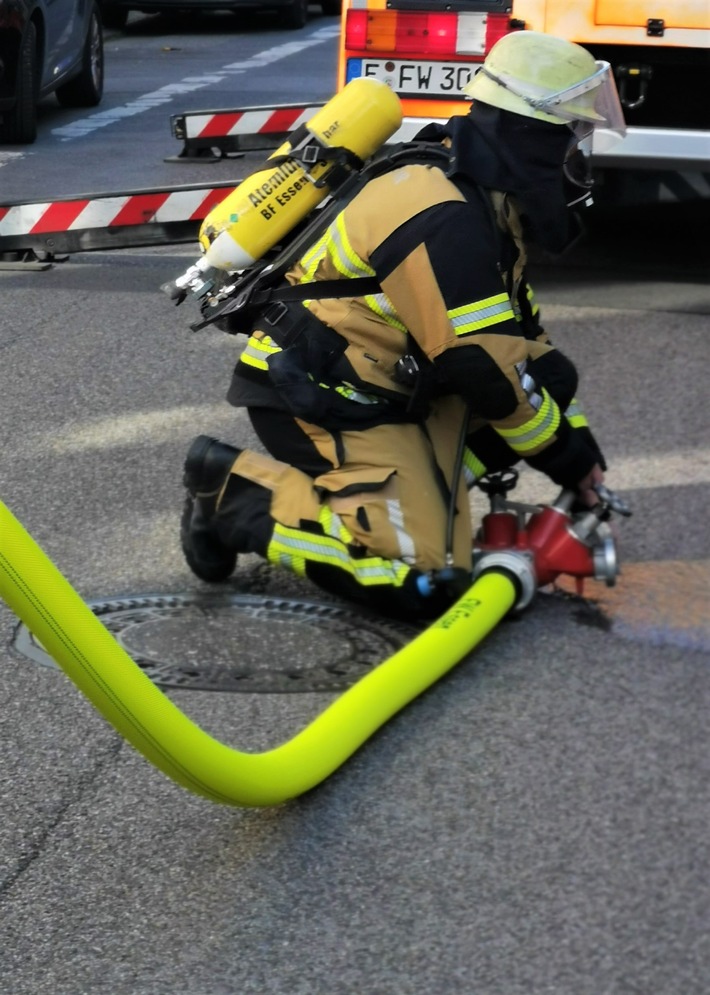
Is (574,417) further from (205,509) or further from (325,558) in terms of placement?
(205,509)

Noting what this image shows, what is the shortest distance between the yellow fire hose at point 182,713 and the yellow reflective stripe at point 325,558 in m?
0.19

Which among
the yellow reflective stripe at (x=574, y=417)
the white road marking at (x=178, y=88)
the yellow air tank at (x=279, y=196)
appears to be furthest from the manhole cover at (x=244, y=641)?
the white road marking at (x=178, y=88)

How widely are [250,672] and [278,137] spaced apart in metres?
6.61

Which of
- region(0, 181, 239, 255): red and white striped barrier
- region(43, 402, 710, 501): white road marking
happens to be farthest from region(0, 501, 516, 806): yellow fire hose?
region(0, 181, 239, 255): red and white striped barrier

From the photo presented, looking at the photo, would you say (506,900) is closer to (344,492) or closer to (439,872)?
(439,872)

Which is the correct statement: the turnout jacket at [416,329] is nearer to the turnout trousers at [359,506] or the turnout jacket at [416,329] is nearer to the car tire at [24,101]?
the turnout trousers at [359,506]

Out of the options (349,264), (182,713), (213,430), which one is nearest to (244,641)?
(182,713)

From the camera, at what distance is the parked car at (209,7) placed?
16.7m

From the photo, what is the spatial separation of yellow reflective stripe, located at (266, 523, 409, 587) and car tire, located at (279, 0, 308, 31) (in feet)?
49.7

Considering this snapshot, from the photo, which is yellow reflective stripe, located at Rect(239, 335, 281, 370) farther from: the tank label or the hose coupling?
the hose coupling

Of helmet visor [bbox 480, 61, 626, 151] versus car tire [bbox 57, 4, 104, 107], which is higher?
helmet visor [bbox 480, 61, 626, 151]

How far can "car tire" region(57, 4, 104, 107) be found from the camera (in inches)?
473

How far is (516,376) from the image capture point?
12.0 ft

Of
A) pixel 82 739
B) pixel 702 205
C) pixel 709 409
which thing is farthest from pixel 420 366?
pixel 702 205
